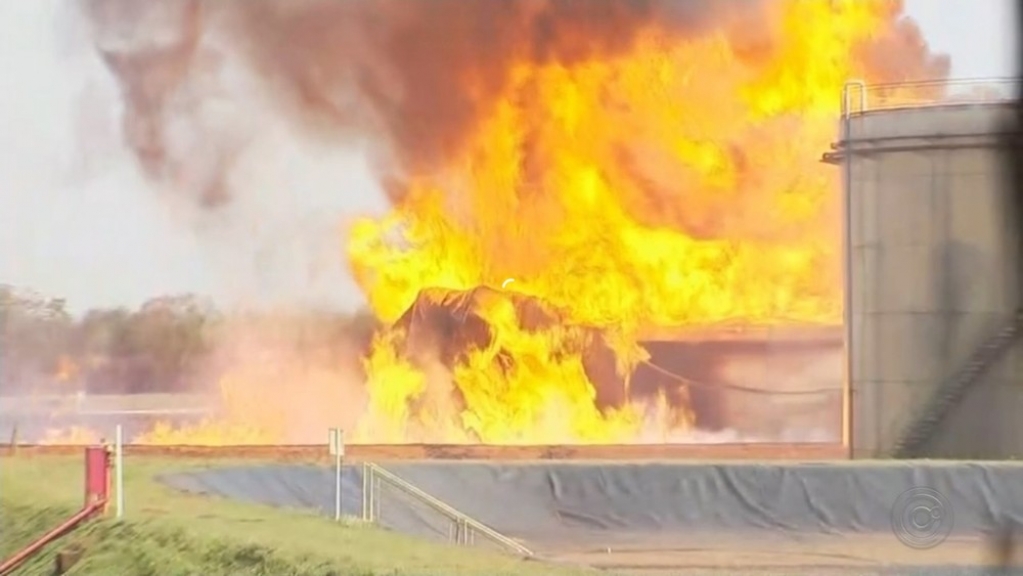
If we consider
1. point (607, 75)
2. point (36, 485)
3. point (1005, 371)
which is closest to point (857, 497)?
point (1005, 371)

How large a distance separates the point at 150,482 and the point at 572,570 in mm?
3996

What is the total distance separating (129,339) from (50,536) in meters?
2.69

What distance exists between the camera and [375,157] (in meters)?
13.6

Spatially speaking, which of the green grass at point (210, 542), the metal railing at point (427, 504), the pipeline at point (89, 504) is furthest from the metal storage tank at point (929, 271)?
the pipeline at point (89, 504)

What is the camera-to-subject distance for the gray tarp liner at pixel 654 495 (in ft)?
Result: 41.0

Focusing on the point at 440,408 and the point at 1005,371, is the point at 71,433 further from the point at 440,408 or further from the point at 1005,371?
the point at 1005,371

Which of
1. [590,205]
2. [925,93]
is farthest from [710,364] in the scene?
[925,93]

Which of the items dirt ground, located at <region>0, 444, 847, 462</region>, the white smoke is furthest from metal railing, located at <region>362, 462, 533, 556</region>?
the white smoke

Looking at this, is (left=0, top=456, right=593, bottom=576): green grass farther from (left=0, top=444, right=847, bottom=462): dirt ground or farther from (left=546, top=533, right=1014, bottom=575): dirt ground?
(left=546, top=533, right=1014, bottom=575): dirt ground

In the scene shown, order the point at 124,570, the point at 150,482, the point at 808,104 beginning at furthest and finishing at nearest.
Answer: the point at 808,104 → the point at 150,482 → the point at 124,570

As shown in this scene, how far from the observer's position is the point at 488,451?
44.3 feet

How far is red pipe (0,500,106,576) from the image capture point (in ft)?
36.6

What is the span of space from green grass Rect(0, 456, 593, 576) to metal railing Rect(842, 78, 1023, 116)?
16.6 ft

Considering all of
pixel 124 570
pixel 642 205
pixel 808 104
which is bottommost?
pixel 124 570
